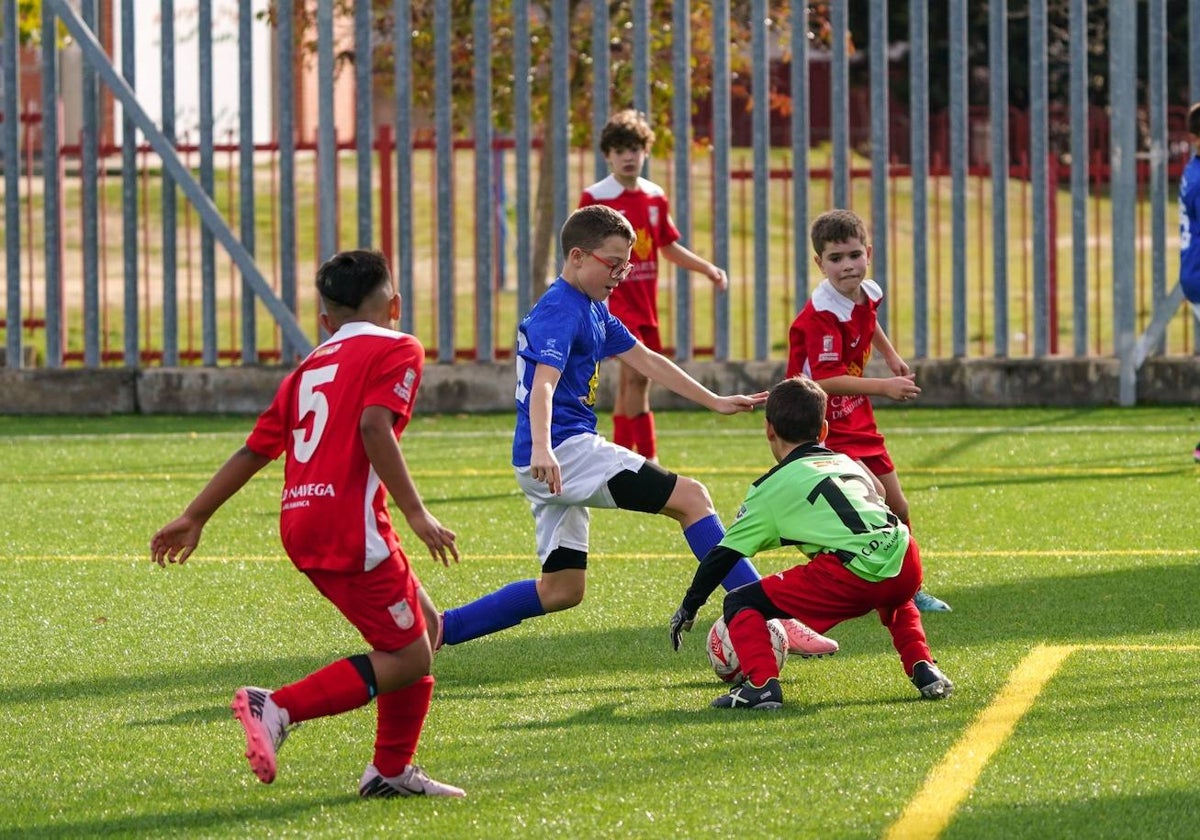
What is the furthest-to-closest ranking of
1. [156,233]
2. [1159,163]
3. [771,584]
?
[156,233] → [1159,163] → [771,584]

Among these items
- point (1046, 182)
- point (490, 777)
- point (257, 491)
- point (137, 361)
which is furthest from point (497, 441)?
point (490, 777)

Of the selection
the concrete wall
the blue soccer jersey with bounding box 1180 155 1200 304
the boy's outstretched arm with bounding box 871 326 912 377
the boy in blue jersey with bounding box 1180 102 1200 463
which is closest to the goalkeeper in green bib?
the boy's outstretched arm with bounding box 871 326 912 377

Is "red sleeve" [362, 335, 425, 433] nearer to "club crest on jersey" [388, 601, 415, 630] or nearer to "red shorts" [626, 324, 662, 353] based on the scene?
"club crest on jersey" [388, 601, 415, 630]

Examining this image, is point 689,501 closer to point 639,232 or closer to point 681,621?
point 681,621

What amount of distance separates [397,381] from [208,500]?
1.86 feet

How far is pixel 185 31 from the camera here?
2923cm

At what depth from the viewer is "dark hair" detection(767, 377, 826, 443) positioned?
557 centimetres

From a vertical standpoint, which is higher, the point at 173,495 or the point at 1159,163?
the point at 1159,163

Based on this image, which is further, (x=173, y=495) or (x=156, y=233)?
(x=156, y=233)

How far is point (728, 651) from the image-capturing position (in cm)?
564

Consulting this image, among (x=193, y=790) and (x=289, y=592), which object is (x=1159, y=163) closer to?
(x=289, y=592)

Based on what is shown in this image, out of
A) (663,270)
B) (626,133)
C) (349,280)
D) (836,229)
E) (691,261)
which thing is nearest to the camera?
(349,280)

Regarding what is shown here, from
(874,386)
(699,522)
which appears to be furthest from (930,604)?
(699,522)

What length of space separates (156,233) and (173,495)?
60.2ft
